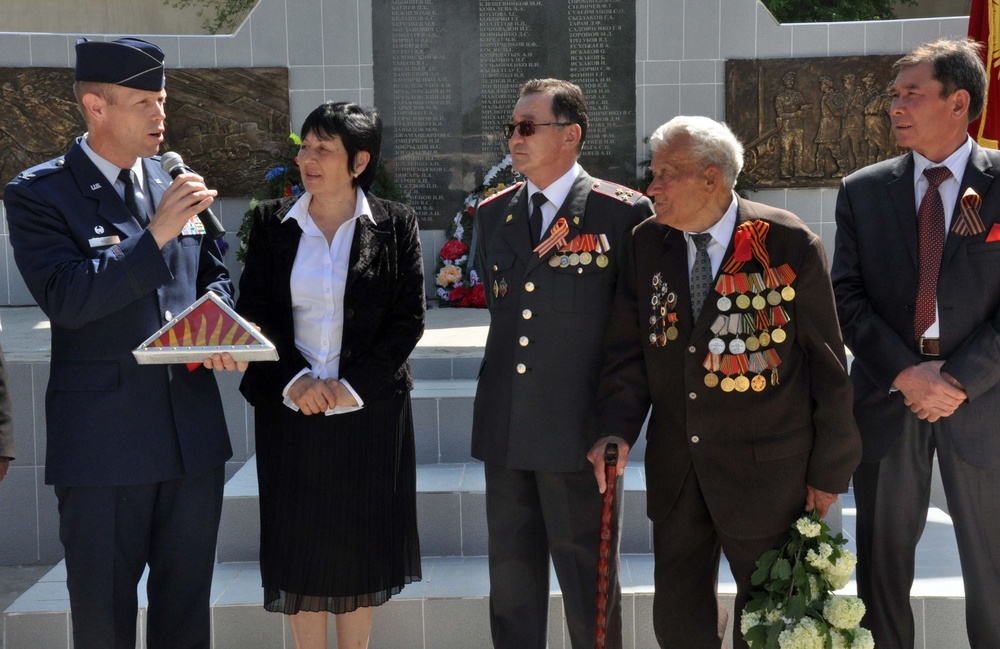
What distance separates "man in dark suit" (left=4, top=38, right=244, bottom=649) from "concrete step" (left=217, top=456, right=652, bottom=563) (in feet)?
4.38

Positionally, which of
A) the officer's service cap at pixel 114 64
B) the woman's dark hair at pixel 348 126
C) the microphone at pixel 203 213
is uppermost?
the officer's service cap at pixel 114 64

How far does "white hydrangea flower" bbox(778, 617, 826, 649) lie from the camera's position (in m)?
2.63

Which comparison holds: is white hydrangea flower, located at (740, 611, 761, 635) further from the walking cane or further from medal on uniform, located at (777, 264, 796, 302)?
medal on uniform, located at (777, 264, 796, 302)

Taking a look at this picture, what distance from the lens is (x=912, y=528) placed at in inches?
123

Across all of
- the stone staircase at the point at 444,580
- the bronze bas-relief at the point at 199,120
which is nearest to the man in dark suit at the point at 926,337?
the stone staircase at the point at 444,580

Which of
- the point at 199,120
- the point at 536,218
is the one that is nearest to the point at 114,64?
the point at 536,218

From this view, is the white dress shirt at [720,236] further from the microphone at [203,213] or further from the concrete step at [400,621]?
the concrete step at [400,621]

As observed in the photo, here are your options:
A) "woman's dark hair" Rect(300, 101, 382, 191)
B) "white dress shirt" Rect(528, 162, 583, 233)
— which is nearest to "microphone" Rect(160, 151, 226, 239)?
"woman's dark hair" Rect(300, 101, 382, 191)

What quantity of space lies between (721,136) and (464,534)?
225 centimetres

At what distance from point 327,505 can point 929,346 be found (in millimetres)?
1885

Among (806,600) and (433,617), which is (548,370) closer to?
(806,600)

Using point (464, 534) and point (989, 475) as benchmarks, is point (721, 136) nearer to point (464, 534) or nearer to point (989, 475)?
point (989, 475)

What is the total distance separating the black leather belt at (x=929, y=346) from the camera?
10.1ft

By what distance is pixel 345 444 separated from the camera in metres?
3.14
